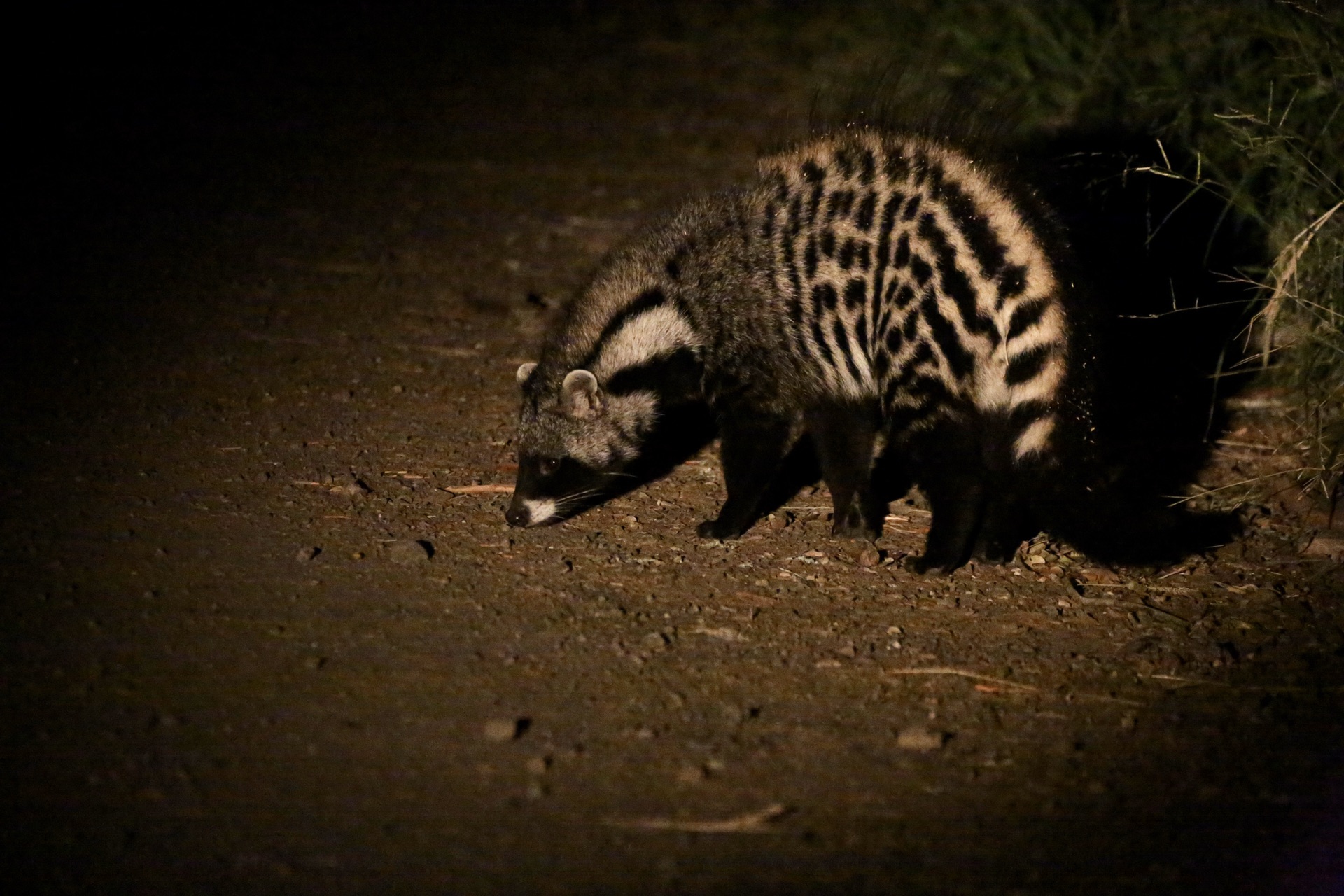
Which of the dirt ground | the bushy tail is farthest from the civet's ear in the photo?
the bushy tail

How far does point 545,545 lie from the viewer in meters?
5.84

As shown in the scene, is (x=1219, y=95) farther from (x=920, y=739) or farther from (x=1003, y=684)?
(x=920, y=739)

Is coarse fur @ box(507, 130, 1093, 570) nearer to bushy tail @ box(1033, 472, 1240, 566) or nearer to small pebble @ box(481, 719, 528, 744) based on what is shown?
bushy tail @ box(1033, 472, 1240, 566)

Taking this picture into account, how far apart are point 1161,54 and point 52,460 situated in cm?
662

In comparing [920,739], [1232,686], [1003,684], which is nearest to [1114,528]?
[1232,686]

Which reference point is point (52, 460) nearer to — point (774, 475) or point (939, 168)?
point (774, 475)

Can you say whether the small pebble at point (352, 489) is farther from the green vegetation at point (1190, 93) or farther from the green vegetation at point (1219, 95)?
the green vegetation at point (1219, 95)

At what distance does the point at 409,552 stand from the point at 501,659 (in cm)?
86

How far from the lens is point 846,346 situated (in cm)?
608

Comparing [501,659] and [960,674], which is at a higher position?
[960,674]

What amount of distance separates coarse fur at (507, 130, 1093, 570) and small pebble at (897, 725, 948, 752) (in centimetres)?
124

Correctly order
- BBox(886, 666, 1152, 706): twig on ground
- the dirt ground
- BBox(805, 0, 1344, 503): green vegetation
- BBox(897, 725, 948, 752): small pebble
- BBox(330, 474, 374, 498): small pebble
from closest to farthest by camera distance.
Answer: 1. the dirt ground
2. BBox(897, 725, 948, 752): small pebble
3. BBox(886, 666, 1152, 706): twig on ground
4. BBox(330, 474, 374, 498): small pebble
5. BBox(805, 0, 1344, 503): green vegetation

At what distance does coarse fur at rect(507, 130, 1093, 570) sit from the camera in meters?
5.60

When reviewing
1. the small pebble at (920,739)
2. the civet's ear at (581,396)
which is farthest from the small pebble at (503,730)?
the civet's ear at (581,396)
